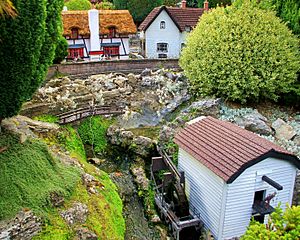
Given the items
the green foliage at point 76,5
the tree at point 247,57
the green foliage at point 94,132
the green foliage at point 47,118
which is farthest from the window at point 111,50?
the green foliage at point 47,118

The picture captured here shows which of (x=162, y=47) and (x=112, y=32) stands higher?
(x=112, y=32)

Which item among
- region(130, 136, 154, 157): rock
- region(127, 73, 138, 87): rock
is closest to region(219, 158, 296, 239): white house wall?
region(130, 136, 154, 157): rock

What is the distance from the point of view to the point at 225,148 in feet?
43.1

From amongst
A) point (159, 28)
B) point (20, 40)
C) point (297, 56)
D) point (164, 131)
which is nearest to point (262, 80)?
point (297, 56)

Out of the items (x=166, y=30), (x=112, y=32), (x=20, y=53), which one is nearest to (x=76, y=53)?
(x=112, y=32)

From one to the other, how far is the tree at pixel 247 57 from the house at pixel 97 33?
515 inches

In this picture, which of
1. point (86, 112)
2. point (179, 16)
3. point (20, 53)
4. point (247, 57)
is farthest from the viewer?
point (179, 16)

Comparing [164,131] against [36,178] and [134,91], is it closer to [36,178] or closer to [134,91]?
[134,91]

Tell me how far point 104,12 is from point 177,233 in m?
25.1

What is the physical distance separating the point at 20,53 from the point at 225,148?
811 centimetres

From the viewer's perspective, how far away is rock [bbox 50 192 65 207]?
11.0 metres

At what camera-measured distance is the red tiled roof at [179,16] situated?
114ft

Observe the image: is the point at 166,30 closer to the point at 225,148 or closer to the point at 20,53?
the point at 225,148

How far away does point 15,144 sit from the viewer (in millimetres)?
11875
